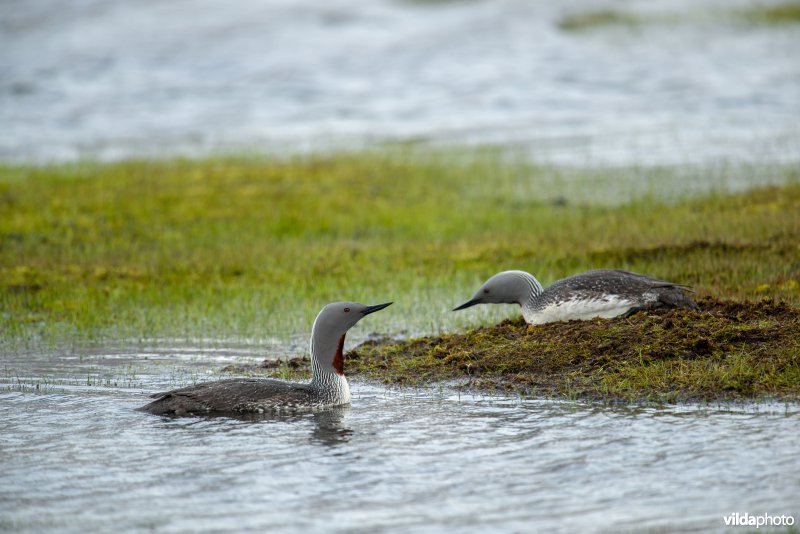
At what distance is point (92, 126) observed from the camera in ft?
115

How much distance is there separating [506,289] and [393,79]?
32.5 meters

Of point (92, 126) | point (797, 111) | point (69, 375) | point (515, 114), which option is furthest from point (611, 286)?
point (92, 126)

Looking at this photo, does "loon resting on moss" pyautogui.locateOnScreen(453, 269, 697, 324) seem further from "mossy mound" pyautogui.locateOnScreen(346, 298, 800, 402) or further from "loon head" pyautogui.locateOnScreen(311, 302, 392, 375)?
"loon head" pyautogui.locateOnScreen(311, 302, 392, 375)

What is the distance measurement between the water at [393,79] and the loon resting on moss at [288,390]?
53.7 feet

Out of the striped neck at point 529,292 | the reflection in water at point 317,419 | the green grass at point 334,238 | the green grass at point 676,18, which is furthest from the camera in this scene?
the green grass at point 676,18


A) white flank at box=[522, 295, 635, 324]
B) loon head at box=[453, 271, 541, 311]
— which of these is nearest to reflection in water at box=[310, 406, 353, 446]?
loon head at box=[453, 271, 541, 311]

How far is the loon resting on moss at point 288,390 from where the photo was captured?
8938 mm

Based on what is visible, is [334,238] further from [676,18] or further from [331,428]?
[676,18]

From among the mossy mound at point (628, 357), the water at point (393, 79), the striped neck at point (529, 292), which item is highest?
the water at point (393, 79)

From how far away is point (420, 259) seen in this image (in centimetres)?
1641

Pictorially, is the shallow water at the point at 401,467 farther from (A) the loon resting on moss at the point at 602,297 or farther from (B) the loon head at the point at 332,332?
(A) the loon resting on moss at the point at 602,297

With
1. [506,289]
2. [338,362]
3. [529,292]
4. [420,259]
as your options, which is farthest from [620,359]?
[420,259]

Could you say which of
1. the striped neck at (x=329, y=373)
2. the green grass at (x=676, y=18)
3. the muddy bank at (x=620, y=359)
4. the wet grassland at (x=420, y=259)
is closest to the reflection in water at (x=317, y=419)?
the striped neck at (x=329, y=373)

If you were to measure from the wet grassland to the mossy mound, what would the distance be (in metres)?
0.02
